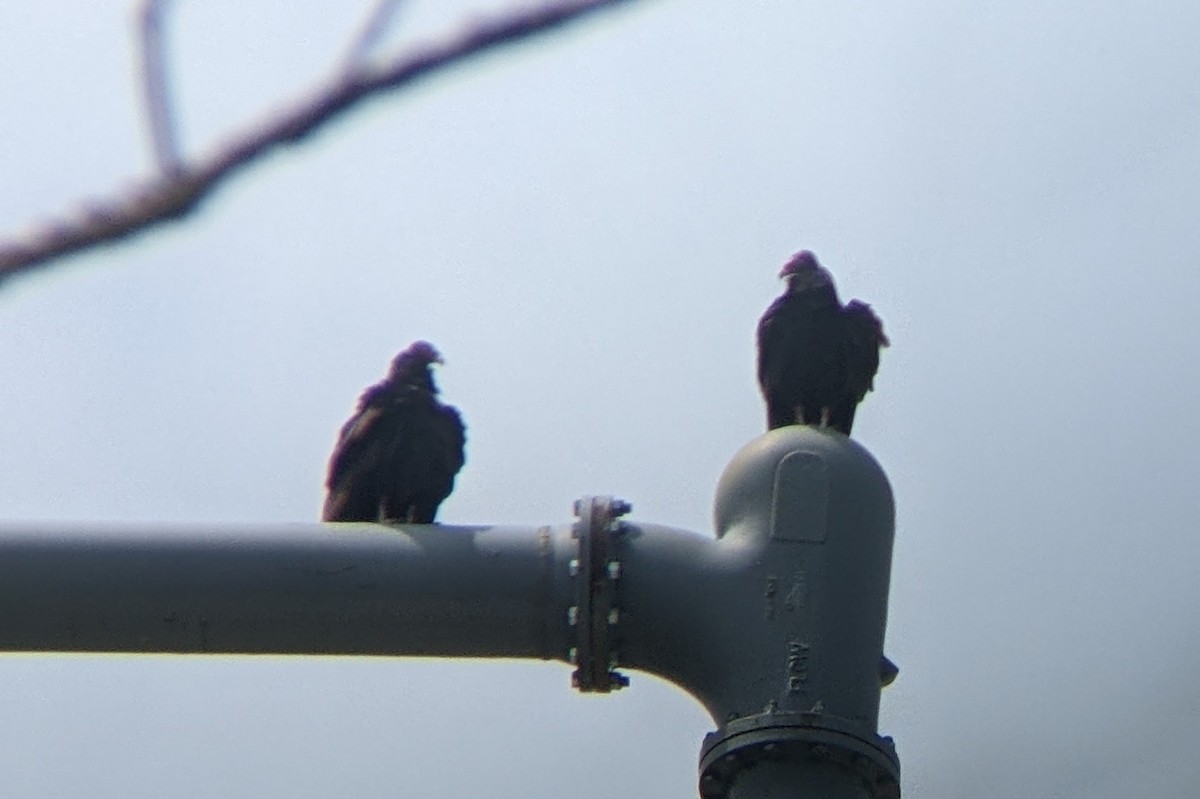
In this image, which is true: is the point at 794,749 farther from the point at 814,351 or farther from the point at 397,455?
the point at 814,351

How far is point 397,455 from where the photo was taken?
7281 millimetres

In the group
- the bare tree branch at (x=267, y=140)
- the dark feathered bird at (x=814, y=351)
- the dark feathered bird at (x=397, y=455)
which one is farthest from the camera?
the dark feathered bird at (x=814, y=351)

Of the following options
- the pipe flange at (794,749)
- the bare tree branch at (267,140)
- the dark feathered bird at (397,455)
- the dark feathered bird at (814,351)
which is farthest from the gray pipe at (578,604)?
the bare tree branch at (267,140)

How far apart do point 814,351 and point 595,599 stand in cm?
241

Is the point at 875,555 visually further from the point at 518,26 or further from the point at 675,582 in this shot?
the point at 518,26

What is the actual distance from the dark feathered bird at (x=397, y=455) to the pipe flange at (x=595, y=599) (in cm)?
157

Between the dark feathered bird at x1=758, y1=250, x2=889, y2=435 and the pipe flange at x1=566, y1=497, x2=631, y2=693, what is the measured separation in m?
1.93

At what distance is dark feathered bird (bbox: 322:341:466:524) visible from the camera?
23.4ft

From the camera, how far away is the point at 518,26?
74.5 inches

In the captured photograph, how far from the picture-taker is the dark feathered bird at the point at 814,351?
7.51 m

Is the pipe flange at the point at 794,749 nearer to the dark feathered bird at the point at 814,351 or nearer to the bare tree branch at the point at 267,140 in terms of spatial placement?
the dark feathered bird at the point at 814,351

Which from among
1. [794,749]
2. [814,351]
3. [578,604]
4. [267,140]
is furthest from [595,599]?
[267,140]

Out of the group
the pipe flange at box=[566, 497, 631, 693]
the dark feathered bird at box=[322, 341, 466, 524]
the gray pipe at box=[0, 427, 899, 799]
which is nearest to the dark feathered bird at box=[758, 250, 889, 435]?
the dark feathered bird at box=[322, 341, 466, 524]

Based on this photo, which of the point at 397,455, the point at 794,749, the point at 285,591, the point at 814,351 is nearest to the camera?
the point at 794,749
